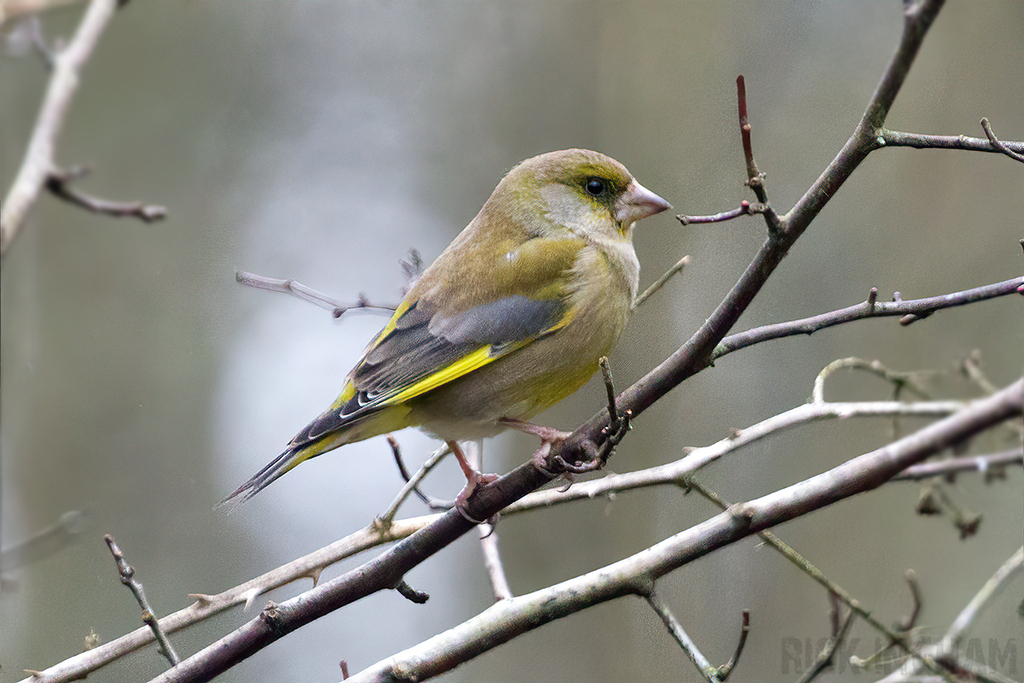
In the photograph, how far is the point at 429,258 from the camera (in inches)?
189

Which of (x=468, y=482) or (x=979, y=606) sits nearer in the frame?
(x=979, y=606)

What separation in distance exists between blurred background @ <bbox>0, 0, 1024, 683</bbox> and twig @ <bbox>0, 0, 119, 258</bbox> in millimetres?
729

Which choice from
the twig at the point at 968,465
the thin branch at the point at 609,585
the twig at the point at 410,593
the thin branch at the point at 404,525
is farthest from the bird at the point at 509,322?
the twig at the point at 968,465

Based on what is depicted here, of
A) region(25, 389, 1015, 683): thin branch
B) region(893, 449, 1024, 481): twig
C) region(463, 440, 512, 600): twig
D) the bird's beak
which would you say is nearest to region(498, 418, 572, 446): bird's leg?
region(25, 389, 1015, 683): thin branch

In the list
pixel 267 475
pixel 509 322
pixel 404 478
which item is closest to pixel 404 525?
pixel 404 478

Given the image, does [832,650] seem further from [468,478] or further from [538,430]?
[468,478]

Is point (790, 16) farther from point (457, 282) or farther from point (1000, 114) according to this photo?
point (457, 282)

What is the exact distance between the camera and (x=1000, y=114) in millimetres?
3389

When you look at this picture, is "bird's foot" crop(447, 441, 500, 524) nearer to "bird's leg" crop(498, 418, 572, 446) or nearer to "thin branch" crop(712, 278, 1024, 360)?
"bird's leg" crop(498, 418, 572, 446)

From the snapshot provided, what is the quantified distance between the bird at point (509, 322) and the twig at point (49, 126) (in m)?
1.01

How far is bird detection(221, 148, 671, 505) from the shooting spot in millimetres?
2627

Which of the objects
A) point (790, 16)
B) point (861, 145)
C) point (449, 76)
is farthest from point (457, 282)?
point (449, 76)

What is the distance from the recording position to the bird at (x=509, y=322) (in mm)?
2627

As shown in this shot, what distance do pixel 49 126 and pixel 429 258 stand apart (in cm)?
303
